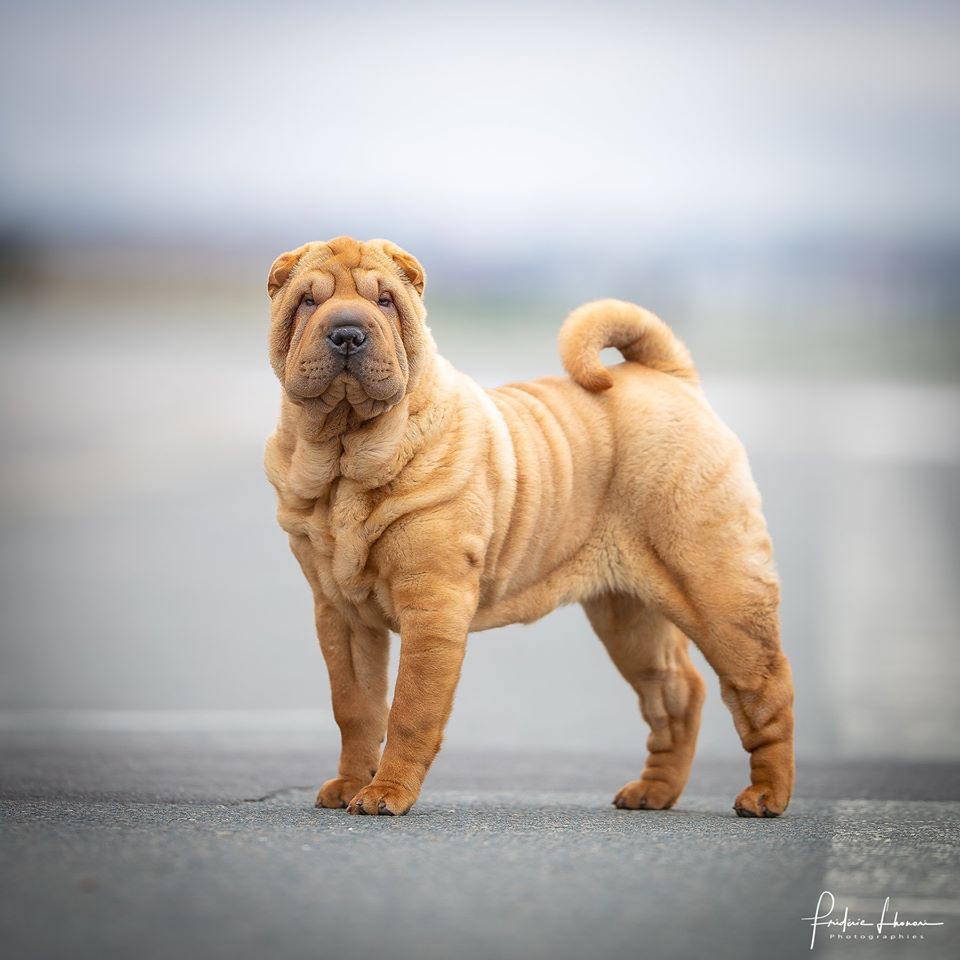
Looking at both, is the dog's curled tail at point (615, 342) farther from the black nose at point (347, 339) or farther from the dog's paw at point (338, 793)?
the dog's paw at point (338, 793)

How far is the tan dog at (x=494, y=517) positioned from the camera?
3.69 metres

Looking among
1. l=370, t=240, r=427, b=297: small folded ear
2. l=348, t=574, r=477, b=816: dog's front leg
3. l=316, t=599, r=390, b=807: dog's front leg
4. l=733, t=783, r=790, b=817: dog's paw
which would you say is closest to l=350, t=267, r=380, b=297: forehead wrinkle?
l=370, t=240, r=427, b=297: small folded ear

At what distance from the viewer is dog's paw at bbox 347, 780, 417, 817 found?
11.8 ft

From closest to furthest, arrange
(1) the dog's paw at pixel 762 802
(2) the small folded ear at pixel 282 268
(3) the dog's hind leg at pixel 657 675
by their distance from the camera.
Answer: (2) the small folded ear at pixel 282 268 < (1) the dog's paw at pixel 762 802 < (3) the dog's hind leg at pixel 657 675

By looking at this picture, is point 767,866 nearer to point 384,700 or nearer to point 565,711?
point 384,700

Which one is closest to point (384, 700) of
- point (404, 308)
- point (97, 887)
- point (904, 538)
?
point (404, 308)

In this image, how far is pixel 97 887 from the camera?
2699 millimetres

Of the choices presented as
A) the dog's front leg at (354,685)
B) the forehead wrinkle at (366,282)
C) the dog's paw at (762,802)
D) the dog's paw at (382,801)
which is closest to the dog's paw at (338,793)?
the dog's front leg at (354,685)

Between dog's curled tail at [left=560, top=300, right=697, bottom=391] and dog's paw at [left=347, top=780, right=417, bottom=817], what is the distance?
142 centimetres

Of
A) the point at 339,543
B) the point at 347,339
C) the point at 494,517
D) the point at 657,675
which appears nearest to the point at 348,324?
the point at 347,339

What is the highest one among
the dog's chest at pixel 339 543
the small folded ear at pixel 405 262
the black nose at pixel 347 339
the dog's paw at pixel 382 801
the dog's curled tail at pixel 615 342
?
the small folded ear at pixel 405 262

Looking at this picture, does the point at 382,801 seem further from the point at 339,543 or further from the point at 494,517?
the point at 494,517

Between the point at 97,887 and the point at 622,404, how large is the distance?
2.27 metres

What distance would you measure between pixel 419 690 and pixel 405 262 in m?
1.12
